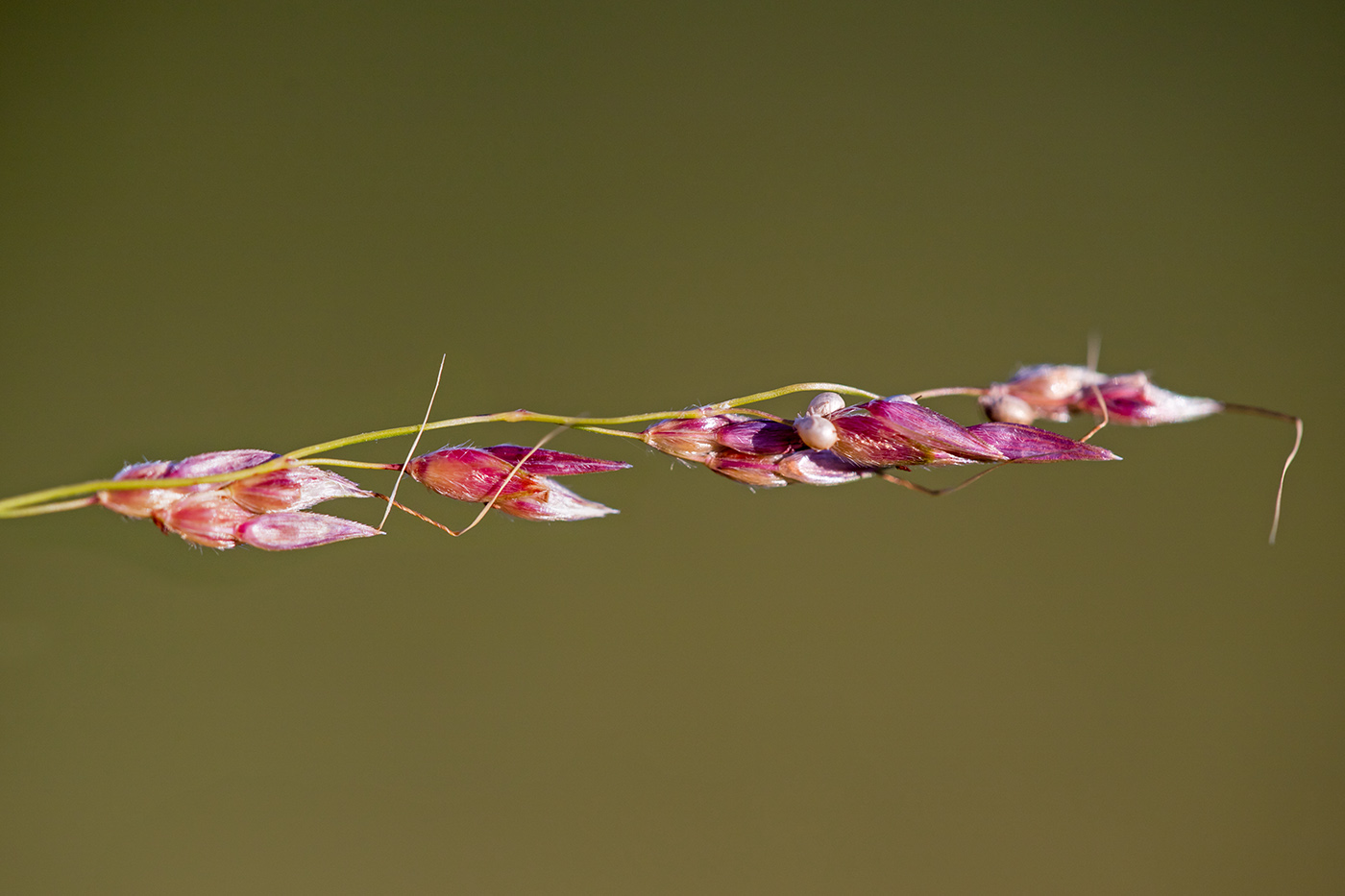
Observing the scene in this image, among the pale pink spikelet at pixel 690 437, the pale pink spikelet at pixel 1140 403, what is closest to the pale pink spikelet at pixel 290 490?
the pale pink spikelet at pixel 690 437

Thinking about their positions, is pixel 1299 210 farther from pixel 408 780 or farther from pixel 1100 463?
pixel 408 780

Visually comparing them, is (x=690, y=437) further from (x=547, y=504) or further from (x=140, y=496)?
(x=140, y=496)

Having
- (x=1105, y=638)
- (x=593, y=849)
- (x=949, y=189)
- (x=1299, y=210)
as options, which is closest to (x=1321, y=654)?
(x=1105, y=638)

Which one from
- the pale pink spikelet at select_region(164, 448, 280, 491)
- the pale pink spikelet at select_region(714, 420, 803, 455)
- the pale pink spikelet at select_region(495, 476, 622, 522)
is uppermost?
the pale pink spikelet at select_region(164, 448, 280, 491)

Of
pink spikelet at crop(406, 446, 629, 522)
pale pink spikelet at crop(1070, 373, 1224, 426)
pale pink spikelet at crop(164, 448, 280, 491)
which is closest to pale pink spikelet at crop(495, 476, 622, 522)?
pink spikelet at crop(406, 446, 629, 522)

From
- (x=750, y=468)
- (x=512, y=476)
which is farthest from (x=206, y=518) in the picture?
(x=750, y=468)

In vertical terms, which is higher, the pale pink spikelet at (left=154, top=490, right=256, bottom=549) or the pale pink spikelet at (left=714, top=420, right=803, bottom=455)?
the pale pink spikelet at (left=714, top=420, right=803, bottom=455)

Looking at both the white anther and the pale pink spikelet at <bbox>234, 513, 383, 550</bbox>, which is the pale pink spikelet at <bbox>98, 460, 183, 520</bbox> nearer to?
the pale pink spikelet at <bbox>234, 513, 383, 550</bbox>

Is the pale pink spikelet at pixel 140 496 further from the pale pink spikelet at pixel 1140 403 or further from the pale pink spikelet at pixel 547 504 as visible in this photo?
the pale pink spikelet at pixel 1140 403
